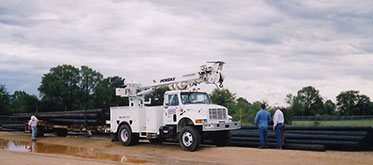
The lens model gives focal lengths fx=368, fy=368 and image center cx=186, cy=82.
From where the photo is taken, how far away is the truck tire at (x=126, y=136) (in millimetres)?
18386

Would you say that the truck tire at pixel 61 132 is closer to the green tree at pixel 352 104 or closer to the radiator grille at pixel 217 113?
the radiator grille at pixel 217 113

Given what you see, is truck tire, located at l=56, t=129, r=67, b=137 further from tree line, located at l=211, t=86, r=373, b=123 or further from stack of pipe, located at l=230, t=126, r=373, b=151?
tree line, located at l=211, t=86, r=373, b=123

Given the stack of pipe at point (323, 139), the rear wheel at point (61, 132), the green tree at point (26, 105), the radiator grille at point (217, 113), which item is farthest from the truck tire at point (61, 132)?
the green tree at point (26, 105)

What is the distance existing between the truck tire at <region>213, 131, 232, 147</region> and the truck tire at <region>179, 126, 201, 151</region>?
167cm

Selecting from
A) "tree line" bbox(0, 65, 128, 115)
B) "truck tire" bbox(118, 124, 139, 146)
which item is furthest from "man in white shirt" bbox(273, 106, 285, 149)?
"tree line" bbox(0, 65, 128, 115)

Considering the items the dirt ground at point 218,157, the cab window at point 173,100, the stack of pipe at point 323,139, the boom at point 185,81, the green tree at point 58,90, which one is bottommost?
the dirt ground at point 218,157

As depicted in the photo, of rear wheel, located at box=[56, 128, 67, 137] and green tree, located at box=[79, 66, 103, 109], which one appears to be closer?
rear wheel, located at box=[56, 128, 67, 137]

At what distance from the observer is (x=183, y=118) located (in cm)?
1625

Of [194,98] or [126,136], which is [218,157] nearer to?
[194,98]

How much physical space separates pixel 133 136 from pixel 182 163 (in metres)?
6.11

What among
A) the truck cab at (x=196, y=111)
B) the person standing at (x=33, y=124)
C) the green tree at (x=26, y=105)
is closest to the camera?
the truck cab at (x=196, y=111)

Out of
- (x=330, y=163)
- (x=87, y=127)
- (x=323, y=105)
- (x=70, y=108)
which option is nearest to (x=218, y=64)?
(x=330, y=163)

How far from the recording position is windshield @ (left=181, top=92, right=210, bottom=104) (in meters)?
16.5

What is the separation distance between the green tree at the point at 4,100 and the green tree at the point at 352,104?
71690 mm
